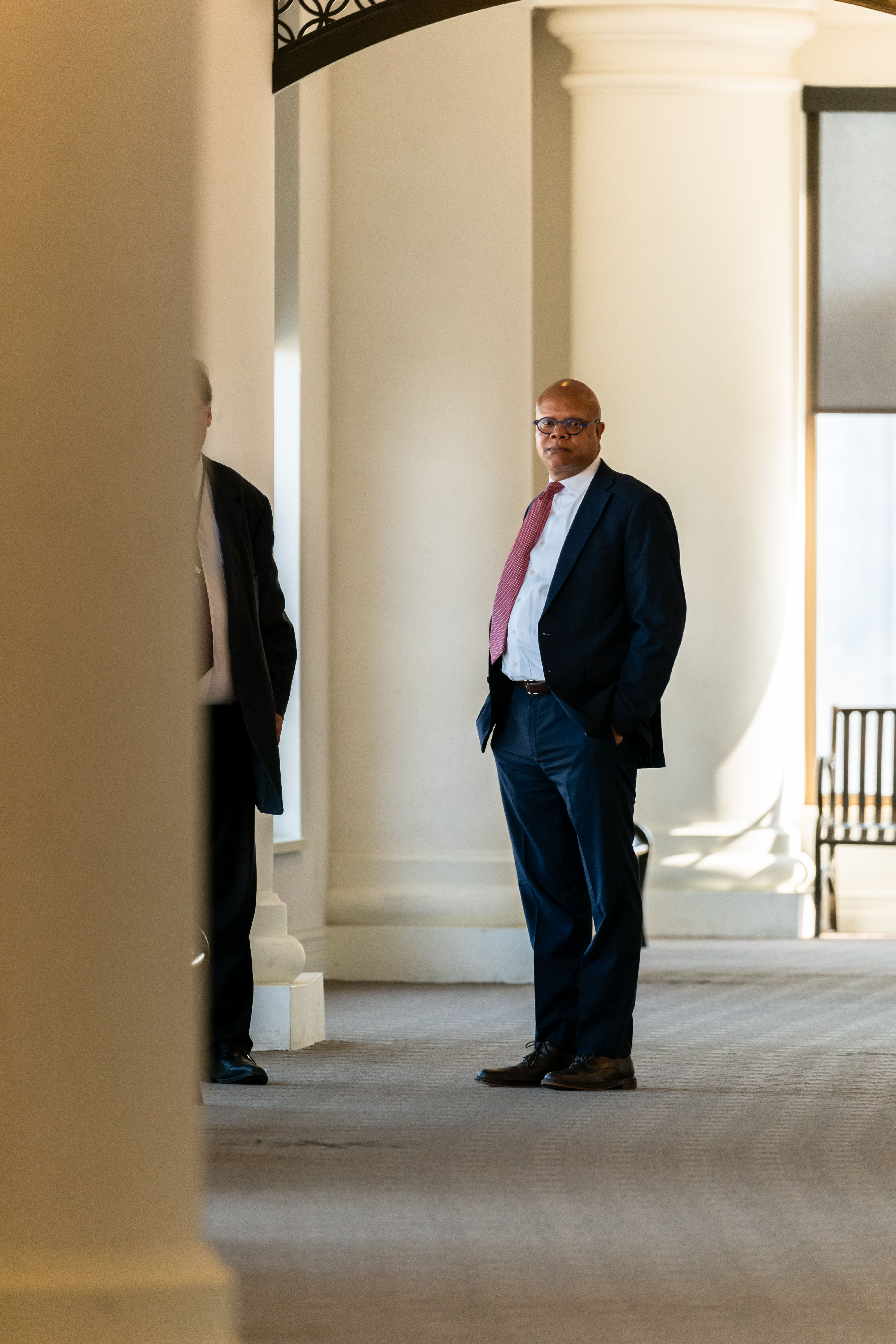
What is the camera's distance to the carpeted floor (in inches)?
89.5

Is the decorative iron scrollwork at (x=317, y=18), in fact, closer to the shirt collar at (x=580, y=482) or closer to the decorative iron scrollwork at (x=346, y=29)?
the decorative iron scrollwork at (x=346, y=29)

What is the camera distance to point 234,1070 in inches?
155

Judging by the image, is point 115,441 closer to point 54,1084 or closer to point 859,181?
point 54,1084

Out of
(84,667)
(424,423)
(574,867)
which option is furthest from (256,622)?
(424,423)

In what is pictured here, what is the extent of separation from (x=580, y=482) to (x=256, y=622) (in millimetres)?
838

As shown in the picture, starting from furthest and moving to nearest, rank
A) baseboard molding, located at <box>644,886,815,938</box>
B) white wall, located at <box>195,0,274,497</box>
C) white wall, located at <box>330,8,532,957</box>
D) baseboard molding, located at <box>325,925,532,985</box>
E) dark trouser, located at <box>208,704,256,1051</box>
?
1. baseboard molding, located at <box>644,886,815,938</box>
2. white wall, located at <box>330,8,532,957</box>
3. baseboard molding, located at <box>325,925,532,985</box>
4. white wall, located at <box>195,0,274,497</box>
5. dark trouser, located at <box>208,704,256,1051</box>

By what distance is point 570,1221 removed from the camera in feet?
9.00

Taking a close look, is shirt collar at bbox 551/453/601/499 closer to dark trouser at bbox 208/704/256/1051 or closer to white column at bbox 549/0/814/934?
dark trouser at bbox 208/704/256/1051

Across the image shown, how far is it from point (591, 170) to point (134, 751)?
6.04m

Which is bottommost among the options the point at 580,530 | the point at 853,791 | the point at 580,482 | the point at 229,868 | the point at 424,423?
the point at 853,791

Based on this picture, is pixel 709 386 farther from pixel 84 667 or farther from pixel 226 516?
pixel 84 667

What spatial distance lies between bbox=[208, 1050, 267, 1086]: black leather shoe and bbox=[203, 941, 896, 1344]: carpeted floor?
43 mm

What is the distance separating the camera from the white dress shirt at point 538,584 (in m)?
3.93

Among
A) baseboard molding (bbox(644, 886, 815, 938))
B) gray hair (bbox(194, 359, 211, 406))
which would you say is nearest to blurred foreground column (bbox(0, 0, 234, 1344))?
gray hair (bbox(194, 359, 211, 406))
